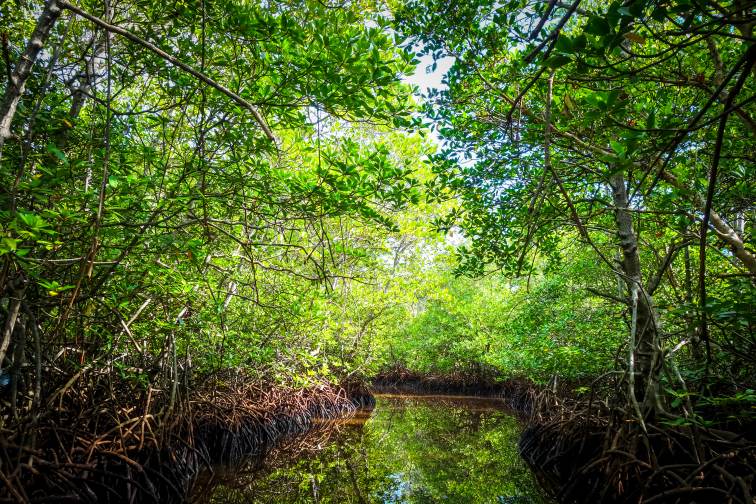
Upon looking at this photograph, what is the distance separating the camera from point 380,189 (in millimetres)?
3641

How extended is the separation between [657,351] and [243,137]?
415 centimetres

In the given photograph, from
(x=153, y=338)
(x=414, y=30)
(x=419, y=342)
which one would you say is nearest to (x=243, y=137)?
(x=414, y=30)

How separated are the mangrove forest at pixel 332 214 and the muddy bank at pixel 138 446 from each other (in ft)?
0.11

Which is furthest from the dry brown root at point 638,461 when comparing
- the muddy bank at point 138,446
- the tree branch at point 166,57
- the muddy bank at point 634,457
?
the muddy bank at point 138,446

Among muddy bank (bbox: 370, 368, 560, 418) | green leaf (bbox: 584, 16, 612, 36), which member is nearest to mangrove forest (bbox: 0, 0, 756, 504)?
green leaf (bbox: 584, 16, 612, 36)

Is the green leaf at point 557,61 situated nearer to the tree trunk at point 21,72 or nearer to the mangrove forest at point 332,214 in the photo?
the mangrove forest at point 332,214

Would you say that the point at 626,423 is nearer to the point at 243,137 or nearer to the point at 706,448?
the point at 706,448

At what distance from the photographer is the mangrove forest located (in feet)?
7.86

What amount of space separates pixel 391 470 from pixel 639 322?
3.62 metres

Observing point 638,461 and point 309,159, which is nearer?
point 638,461

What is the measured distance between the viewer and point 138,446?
3.98 metres

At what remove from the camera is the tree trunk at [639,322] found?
11.5 feet

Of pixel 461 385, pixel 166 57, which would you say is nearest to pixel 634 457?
pixel 166 57

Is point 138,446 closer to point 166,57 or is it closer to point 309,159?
point 309,159
